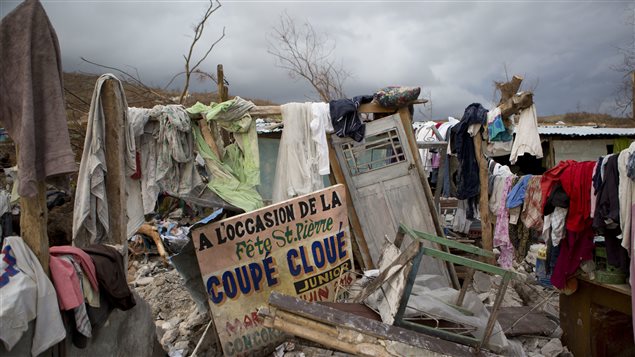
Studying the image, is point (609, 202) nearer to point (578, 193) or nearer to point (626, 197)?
point (626, 197)

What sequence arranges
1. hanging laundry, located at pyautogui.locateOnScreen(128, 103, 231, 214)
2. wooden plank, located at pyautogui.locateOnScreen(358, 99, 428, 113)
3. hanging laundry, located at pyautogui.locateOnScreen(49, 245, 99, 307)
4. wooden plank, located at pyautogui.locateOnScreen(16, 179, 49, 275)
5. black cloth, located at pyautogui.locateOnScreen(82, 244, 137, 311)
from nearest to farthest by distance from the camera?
wooden plank, located at pyautogui.locateOnScreen(16, 179, 49, 275), hanging laundry, located at pyautogui.locateOnScreen(49, 245, 99, 307), black cloth, located at pyautogui.locateOnScreen(82, 244, 137, 311), hanging laundry, located at pyautogui.locateOnScreen(128, 103, 231, 214), wooden plank, located at pyautogui.locateOnScreen(358, 99, 428, 113)

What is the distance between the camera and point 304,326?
3.32 metres

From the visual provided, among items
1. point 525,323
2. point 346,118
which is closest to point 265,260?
point 346,118

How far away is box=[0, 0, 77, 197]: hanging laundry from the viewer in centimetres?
296

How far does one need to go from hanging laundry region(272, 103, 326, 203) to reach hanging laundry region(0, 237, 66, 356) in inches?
144

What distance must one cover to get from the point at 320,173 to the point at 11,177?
7595 mm

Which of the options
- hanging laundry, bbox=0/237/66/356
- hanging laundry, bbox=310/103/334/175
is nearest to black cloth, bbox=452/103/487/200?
hanging laundry, bbox=310/103/334/175

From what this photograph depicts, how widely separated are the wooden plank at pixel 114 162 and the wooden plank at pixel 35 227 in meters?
1.23

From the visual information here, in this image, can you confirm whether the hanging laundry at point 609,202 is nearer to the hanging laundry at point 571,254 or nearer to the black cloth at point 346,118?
the hanging laundry at point 571,254

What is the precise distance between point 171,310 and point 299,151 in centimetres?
326

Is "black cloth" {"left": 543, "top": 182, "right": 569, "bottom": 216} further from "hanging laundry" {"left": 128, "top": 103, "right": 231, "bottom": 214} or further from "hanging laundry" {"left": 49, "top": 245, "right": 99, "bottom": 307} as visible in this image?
"hanging laundry" {"left": 49, "top": 245, "right": 99, "bottom": 307}

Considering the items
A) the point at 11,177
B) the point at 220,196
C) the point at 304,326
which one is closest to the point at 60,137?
the point at 304,326

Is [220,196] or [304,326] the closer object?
[304,326]

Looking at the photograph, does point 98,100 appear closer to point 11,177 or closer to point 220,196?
point 220,196
